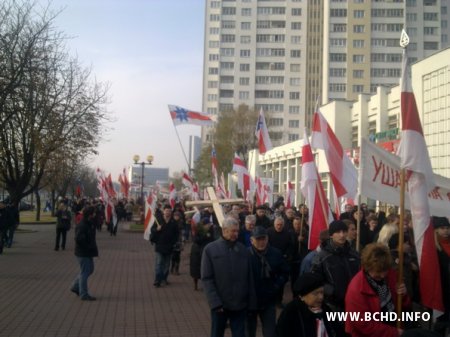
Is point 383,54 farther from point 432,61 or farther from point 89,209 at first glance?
point 89,209

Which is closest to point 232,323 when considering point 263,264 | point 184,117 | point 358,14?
point 263,264

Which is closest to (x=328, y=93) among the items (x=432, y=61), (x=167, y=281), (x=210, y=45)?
(x=210, y=45)

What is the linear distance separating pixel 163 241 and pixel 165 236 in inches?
4.7

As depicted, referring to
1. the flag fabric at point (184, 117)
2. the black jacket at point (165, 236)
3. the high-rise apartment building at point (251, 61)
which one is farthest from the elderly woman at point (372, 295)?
the high-rise apartment building at point (251, 61)

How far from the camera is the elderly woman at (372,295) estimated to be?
4.07 m

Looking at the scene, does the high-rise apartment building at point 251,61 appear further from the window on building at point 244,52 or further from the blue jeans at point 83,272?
the blue jeans at point 83,272

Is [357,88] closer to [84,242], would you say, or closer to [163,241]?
[163,241]

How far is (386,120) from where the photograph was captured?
1597 inches

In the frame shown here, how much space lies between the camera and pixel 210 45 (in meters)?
106

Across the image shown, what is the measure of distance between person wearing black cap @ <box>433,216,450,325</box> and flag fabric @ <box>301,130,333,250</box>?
58.9 inches

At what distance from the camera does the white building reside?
30.2 meters

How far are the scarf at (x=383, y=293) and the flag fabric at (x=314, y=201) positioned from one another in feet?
9.72

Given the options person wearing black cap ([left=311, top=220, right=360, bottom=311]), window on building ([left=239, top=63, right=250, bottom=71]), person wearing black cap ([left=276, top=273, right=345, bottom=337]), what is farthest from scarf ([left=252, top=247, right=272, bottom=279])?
window on building ([left=239, top=63, right=250, bottom=71])

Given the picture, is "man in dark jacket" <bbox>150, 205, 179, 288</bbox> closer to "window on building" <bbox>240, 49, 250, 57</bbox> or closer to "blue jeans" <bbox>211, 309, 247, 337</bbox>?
"blue jeans" <bbox>211, 309, 247, 337</bbox>
